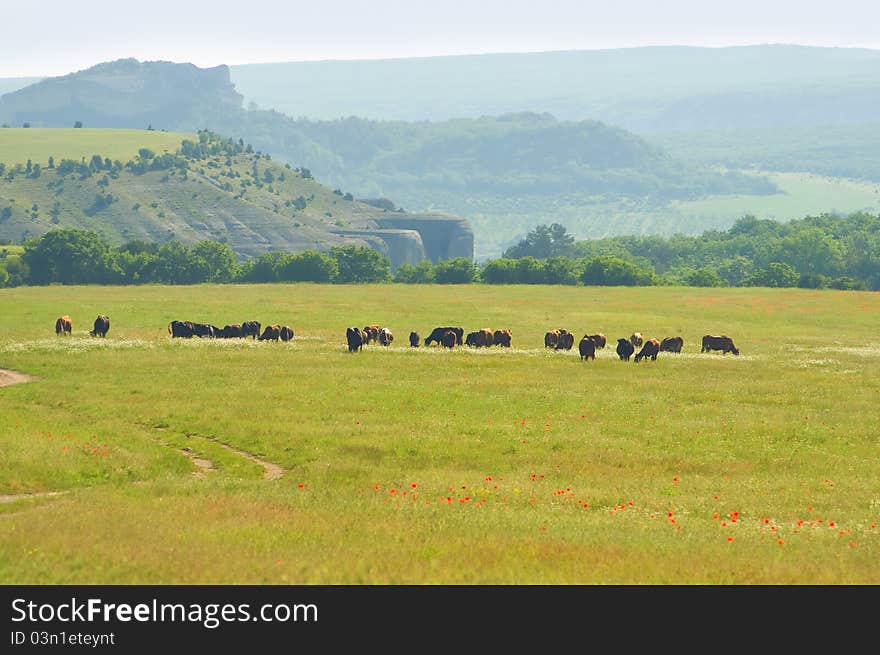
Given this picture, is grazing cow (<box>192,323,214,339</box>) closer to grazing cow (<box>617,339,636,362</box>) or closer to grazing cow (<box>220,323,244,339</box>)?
grazing cow (<box>220,323,244,339</box>)

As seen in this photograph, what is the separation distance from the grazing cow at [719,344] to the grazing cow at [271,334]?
25.1 meters

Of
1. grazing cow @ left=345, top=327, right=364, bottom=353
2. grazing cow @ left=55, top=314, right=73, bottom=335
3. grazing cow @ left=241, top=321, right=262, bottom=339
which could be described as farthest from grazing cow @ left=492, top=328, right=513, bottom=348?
grazing cow @ left=55, top=314, right=73, bottom=335

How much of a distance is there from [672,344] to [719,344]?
2752mm

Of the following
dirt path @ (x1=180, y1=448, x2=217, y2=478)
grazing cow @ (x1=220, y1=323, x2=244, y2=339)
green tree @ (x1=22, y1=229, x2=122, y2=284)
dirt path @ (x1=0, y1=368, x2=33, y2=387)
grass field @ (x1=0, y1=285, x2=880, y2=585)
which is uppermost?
green tree @ (x1=22, y1=229, x2=122, y2=284)

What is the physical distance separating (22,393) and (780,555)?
3223 cm

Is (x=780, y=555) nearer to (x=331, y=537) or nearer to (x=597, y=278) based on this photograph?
(x=331, y=537)

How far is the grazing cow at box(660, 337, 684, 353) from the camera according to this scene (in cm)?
6600

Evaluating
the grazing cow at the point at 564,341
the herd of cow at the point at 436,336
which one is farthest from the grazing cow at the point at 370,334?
the grazing cow at the point at 564,341

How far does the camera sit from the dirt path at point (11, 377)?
4688 cm

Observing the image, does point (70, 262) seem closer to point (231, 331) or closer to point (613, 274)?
point (613, 274)

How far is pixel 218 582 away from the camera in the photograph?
17.2 meters

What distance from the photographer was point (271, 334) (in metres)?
67.0

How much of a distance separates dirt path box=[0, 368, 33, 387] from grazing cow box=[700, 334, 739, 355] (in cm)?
3777

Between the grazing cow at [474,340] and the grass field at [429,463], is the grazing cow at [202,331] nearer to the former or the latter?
the grass field at [429,463]
